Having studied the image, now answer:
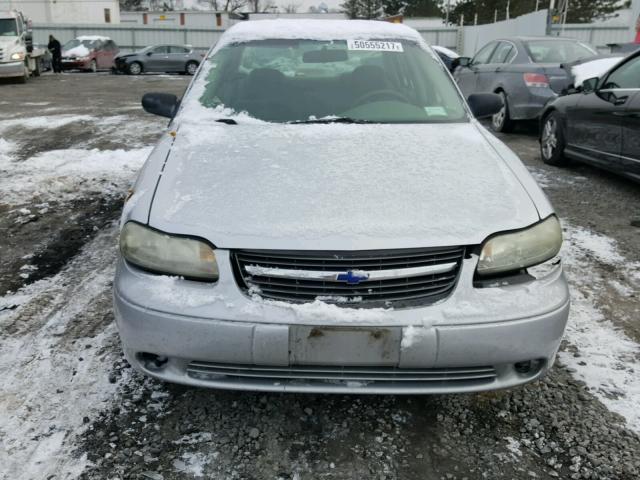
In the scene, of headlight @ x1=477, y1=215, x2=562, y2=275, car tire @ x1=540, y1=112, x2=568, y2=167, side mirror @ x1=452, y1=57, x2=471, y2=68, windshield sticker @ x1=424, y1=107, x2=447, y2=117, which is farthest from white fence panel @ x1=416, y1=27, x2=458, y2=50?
headlight @ x1=477, y1=215, x2=562, y2=275

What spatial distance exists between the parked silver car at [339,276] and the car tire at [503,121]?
6.53 m

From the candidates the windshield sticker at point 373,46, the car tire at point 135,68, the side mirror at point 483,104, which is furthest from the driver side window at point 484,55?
the car tire at point 135,68

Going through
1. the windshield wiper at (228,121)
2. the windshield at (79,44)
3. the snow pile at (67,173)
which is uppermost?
the windshield at (79,44)

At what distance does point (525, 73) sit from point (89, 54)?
74.8 ft

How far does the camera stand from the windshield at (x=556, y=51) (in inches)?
340

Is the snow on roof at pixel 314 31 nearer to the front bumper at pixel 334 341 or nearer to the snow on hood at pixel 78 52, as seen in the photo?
the front bumper at pixel 334 341

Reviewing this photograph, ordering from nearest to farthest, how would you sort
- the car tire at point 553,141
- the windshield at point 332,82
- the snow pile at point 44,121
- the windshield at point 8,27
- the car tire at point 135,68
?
the windshield at point 332,82, the car tire at point 553,141, the snow pile at point 44,121, the windshield at point 8,27, the car tire at point 135,68

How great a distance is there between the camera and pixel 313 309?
200 centimetres

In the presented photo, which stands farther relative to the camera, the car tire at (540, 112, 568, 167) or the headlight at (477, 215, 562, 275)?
the car tire at (540, 112, 568, 167)

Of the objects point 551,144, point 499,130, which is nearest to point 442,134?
point 551,144

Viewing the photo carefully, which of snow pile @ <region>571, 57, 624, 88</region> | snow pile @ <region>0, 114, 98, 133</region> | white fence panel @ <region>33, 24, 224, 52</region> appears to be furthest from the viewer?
white fence panel @ <region>33, 24, 224, 52</region>

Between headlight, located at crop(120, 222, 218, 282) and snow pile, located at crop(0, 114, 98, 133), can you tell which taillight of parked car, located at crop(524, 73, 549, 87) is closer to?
snow pile, located at crop(0, 114, 98, 133)

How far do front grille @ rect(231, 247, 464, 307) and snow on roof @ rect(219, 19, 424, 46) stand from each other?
2.15 meters

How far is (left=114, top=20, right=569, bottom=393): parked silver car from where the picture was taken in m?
2.00
